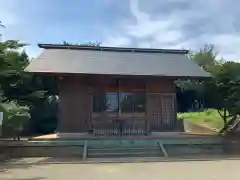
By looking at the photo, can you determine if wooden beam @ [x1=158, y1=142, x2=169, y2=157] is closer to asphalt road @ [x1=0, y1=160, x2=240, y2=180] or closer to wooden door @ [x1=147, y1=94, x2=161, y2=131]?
asphalt road @ [x1=0, y1=160, x2=240, y2=180]

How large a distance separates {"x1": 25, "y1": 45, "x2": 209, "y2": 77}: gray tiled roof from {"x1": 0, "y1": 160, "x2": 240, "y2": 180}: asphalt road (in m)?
6.05

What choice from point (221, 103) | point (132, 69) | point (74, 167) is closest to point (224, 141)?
point (221, 103)

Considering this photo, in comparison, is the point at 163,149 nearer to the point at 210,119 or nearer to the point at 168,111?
the point at 168,111

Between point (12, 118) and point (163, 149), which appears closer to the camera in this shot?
point (12, 118)

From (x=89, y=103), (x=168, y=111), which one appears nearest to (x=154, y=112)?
(x=168, y=111)

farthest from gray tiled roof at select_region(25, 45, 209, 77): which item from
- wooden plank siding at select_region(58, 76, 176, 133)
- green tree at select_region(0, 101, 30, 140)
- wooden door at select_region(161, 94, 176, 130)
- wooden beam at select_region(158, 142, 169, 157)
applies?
wooden beam at select_region(158, 142, 169, 157)

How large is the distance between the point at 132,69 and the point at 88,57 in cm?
297

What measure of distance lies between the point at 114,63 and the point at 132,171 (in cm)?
907

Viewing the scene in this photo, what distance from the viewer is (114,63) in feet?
60.5

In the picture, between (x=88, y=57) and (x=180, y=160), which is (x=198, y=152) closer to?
(x=180, y=160)

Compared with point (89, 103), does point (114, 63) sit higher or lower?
higher

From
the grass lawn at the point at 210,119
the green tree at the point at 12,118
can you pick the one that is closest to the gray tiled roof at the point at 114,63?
the green tree at the point at 12,118

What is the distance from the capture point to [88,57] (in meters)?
19.2

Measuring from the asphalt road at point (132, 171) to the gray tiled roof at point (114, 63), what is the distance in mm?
6051
